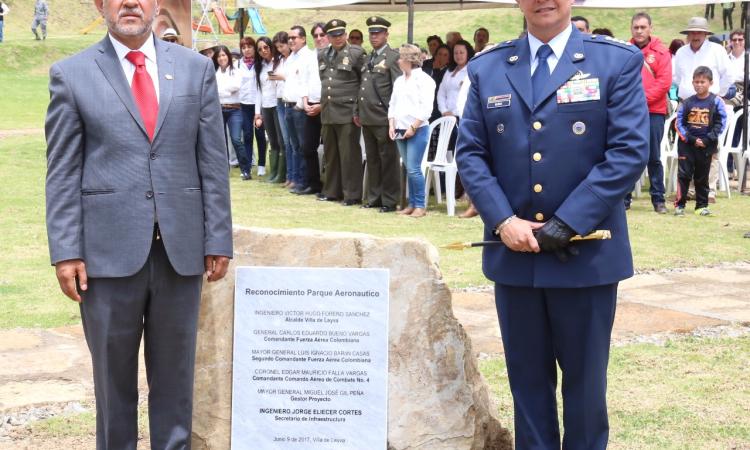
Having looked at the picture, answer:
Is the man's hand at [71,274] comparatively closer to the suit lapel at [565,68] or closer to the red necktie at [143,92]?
the red necktie at [143,92]

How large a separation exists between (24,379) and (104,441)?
170cm

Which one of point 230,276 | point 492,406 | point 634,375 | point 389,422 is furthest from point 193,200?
point 634,375

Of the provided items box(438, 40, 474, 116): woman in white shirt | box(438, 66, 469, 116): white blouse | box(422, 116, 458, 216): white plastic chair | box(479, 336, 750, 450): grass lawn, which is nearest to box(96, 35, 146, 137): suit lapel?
box(479, 336, 750, 450): grass lawn

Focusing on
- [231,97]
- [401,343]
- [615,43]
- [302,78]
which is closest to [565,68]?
[615,43]

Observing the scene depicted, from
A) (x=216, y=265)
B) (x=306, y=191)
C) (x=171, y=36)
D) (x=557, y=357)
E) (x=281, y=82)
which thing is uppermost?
(x=171, y=36)

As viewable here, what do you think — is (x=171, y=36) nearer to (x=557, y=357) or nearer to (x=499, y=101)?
(x=499, y=101)

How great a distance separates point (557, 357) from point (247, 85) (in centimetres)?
1098

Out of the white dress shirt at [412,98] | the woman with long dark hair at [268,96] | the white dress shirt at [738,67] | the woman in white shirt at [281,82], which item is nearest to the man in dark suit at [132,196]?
the white dress shirt at [412,98]

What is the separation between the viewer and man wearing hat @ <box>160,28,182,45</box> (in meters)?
12.7

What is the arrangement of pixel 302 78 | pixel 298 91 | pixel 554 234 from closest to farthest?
pixel 554 234
pixel 302 78
pixel 298 91

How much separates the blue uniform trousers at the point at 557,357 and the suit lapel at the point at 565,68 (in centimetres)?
68

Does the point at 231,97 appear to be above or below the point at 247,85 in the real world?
below

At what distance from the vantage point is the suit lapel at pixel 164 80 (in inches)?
121

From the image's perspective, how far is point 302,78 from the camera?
1150 centimetres
